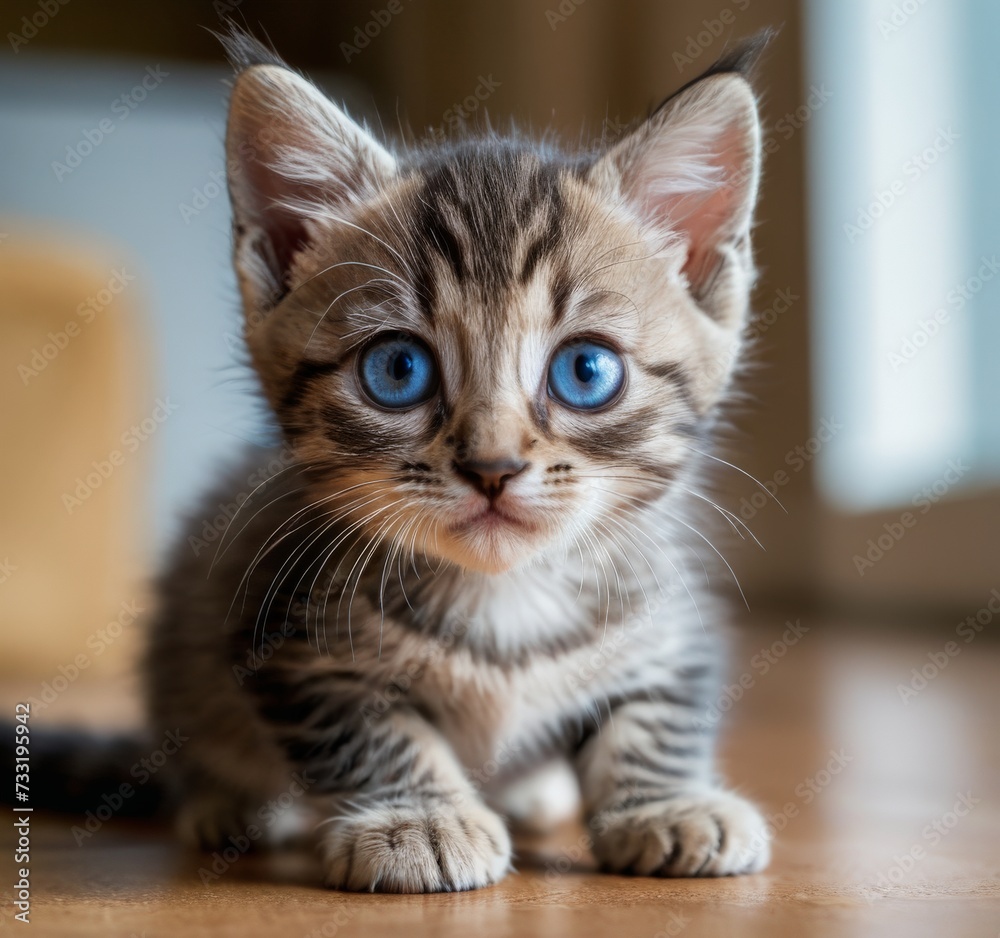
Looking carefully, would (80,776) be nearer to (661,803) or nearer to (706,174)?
(661,803)

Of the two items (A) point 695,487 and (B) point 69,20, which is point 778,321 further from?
(B) point 69,20

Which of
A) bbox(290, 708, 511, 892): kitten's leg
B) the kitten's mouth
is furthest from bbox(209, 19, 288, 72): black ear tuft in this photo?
bbox(290, 708, 511, 892): kitten's leg

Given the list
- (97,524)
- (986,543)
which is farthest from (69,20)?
(986,543)

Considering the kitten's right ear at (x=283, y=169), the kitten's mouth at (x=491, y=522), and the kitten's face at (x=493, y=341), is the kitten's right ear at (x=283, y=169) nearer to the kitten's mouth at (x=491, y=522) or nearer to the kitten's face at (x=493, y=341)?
the kitten's face at (x=493, y=341)

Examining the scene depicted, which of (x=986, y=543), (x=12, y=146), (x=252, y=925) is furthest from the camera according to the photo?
(x=12, y=146)

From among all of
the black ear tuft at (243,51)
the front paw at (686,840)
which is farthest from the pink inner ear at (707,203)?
the front paw at (686,840)

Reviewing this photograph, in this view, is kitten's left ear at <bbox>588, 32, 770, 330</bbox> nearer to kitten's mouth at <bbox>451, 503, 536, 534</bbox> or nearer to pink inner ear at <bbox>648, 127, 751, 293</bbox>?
pink inner ear at <bbox>648, 127, 751, 293</bbox>
